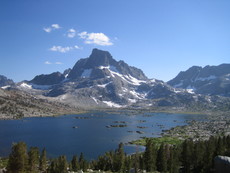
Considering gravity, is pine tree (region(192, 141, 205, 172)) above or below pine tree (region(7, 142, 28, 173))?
below

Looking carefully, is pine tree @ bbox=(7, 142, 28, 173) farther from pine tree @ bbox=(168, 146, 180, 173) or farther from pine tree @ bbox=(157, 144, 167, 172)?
pine tree @ bbox=(168, 146, 180, 173)

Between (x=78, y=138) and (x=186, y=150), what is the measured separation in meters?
86.7

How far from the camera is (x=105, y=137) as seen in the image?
6619 inches

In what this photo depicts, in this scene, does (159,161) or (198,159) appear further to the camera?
(159,161)

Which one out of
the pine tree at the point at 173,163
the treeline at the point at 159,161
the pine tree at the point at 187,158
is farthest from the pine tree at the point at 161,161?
the pine tree at the point at 187,158

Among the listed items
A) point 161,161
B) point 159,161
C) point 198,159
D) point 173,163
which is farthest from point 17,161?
point 198,159

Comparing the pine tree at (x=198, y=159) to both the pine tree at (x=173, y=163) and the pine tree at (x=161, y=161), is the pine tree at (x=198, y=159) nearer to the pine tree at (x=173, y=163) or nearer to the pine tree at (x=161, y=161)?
the pine tree at (x=173, y=163)

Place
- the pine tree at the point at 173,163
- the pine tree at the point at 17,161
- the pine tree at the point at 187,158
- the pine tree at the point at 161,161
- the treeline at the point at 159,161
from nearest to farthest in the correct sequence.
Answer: the pine tree at the point at 17,161 → the treeline at the point at 159,161 → the pine tree at the point at 173,163 → the pine tree at the point at 161,161 → the pine tree at the point at 187,158

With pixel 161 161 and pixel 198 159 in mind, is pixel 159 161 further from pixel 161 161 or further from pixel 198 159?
pixel 198 159

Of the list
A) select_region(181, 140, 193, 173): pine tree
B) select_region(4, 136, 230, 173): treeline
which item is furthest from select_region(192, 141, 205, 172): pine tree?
select_region(181, 140, 193, 173): pine tree

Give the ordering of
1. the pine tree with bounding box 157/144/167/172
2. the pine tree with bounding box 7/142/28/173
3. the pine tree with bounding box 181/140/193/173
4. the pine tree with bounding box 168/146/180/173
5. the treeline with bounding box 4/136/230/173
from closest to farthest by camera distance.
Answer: the pine tree with bounding box 7/142/28/173
the treeline with bounding box 4/136/230/173
the pine tree with bounding box 168/146/180/173
the pine tree with bounding box 157/144/167/172
the pine tree with bounding box 181/140/193/173

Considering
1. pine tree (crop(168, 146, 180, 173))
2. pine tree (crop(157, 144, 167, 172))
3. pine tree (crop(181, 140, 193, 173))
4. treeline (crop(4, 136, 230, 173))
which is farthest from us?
pine tree (crop(181, 140, 193, 173))

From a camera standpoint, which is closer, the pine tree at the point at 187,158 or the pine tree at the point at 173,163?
the pine tree at the point at 173,163

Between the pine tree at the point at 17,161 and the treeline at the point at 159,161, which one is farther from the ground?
the pine tree at the point at 17,161
